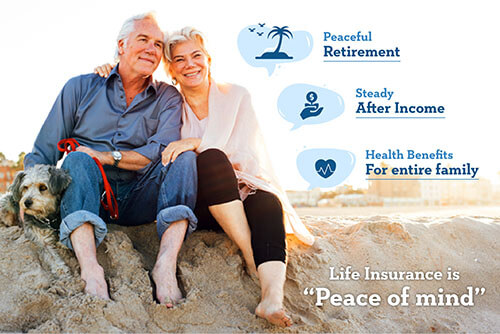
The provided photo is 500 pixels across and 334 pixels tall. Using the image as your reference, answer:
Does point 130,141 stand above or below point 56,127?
below

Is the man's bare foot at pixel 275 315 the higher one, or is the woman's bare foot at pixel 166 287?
the woman's bare foot at pixel 166 287

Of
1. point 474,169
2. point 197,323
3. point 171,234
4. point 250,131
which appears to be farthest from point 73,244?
point 474,169

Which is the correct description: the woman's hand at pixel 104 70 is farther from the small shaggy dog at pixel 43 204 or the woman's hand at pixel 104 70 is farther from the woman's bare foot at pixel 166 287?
the woman's bare foot at pixel 166 287

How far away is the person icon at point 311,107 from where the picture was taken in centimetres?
522

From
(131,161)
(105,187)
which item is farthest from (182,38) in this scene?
(105,187)

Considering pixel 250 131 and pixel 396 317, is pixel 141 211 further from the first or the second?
pixel 396 317

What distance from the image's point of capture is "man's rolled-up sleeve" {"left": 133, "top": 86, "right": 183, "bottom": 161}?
3.27 metres

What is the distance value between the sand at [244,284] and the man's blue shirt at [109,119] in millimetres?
611

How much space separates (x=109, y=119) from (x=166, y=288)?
1.35 meters

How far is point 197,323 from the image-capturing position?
2.69 meters

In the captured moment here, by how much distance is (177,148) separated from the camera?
3125 millimetres

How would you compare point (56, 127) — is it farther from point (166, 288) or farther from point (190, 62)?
point (166, 288)

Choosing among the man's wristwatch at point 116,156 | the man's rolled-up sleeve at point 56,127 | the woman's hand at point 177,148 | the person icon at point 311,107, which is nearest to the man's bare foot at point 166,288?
the woman's hand at point 177,148

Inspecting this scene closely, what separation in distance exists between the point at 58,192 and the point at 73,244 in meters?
0.34
